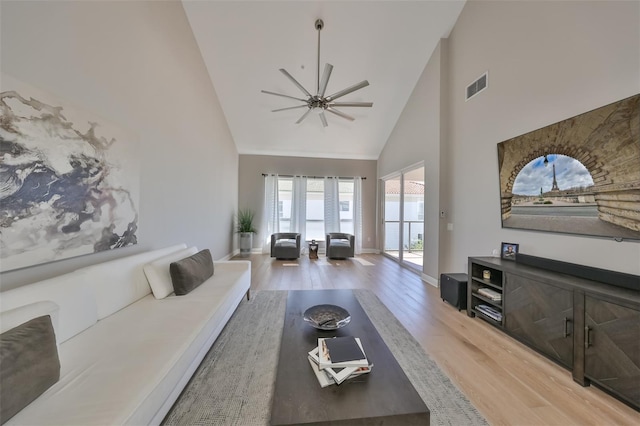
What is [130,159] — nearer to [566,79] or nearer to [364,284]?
[364,284]

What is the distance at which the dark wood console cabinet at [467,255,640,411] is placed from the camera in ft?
4.78

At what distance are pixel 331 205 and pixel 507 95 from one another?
14.8 feet

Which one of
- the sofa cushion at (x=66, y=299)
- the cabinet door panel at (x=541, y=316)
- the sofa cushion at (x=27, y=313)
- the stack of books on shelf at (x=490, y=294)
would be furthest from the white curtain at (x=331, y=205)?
the sofa cushion at (x=27, y=313)

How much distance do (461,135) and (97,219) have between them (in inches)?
178

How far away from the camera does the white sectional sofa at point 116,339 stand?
38.2 inches

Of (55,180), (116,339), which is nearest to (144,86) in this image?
(55,180)

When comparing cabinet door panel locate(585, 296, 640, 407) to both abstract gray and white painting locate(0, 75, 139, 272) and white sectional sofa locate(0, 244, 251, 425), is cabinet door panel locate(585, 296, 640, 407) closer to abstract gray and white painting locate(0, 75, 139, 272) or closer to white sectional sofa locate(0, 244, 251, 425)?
white sectional sofa locate(0, 244, 251, 425)

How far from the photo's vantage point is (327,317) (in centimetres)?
175

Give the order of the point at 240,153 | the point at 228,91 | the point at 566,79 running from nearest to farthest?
1. the point at 566,79
2. the point at 228,91
3. the point at 240,153

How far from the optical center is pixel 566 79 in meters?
2.11

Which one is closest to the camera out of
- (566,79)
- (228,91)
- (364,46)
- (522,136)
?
(566,79)

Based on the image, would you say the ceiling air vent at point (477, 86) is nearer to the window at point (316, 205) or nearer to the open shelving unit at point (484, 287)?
the open shelving unit at point (484, 287)

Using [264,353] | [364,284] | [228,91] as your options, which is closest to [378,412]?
[264,353]

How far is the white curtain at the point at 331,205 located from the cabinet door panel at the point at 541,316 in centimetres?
456
